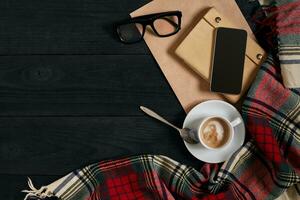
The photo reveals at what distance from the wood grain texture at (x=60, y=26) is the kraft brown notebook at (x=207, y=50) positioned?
0.11m

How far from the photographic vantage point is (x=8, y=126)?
0.76m

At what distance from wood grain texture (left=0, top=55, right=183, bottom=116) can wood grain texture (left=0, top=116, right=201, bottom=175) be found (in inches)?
0.7

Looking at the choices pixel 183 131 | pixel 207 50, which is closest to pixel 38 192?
pixel 183 131

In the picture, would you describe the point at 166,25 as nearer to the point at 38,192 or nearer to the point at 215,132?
the point at 215,132

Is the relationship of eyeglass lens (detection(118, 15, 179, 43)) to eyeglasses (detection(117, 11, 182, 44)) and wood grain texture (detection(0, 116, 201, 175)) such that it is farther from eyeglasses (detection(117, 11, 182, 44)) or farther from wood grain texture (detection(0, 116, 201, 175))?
wood grain texture (detection(0, 116, 201, 175))

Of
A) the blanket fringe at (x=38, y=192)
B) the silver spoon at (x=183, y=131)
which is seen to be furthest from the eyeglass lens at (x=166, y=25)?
the blanket fringe at (x=38, y=192)

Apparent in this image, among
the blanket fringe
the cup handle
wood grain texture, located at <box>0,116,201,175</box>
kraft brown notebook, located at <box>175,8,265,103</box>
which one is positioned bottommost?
the blanket fringe

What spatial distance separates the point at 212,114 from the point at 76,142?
0.83ft

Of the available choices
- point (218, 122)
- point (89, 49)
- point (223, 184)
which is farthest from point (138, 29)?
point (223, 184)

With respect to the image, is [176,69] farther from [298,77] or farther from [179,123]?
[298,77]

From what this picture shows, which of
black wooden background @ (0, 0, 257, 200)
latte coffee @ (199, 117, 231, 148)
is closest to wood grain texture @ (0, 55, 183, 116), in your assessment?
black wooden background @ (0, 0, 257, 200)

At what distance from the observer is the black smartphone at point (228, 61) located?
756 mm

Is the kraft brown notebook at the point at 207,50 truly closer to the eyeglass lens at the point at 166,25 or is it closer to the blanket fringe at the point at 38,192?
the eyeglass lens at the point at 166,25

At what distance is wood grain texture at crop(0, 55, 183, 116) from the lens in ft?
2.50
